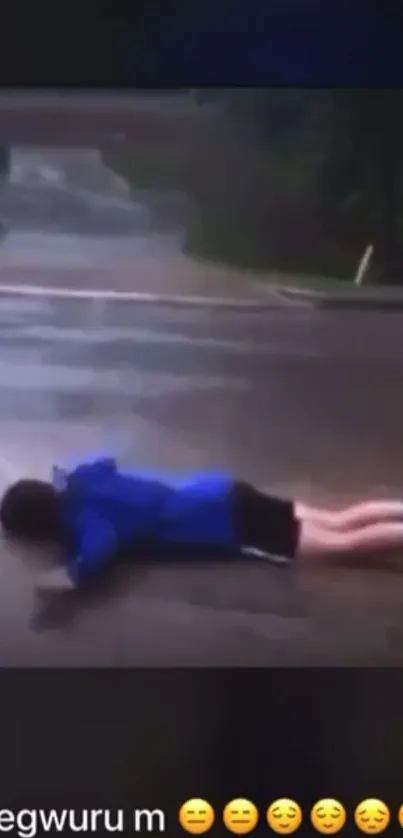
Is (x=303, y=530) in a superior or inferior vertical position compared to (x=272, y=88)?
inferior

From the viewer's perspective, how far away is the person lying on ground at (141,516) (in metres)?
1.07

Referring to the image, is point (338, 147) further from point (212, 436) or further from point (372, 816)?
point (372, 816)

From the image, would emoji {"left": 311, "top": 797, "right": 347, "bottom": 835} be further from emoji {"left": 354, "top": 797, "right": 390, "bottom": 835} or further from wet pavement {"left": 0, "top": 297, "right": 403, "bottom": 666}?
wet pavement {"left": 0, "top": 297, "right": 403, "bottom": 666}

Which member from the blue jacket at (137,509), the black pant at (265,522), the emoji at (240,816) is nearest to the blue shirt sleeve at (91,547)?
the blue jacket at (137,509)

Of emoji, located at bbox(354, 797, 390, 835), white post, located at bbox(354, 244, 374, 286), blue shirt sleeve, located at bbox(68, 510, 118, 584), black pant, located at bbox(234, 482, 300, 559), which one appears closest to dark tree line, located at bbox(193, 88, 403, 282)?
white post, located at bbox(354, 244, 374, 286)

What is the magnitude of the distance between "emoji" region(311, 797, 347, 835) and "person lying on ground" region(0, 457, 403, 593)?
195 mm

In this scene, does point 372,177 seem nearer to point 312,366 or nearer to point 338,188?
point 338,188

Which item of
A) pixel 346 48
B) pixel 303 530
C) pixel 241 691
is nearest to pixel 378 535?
pixel 303 530

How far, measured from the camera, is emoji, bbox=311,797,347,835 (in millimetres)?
1041

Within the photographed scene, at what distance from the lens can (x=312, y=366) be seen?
3.54 ft

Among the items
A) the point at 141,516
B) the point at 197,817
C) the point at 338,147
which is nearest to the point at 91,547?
the point at 141,516

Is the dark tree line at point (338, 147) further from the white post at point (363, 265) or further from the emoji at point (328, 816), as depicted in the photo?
the emoji at point (328, 816)

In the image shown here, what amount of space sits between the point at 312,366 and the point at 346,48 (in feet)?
0.88

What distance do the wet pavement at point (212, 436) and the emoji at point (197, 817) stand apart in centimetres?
11
